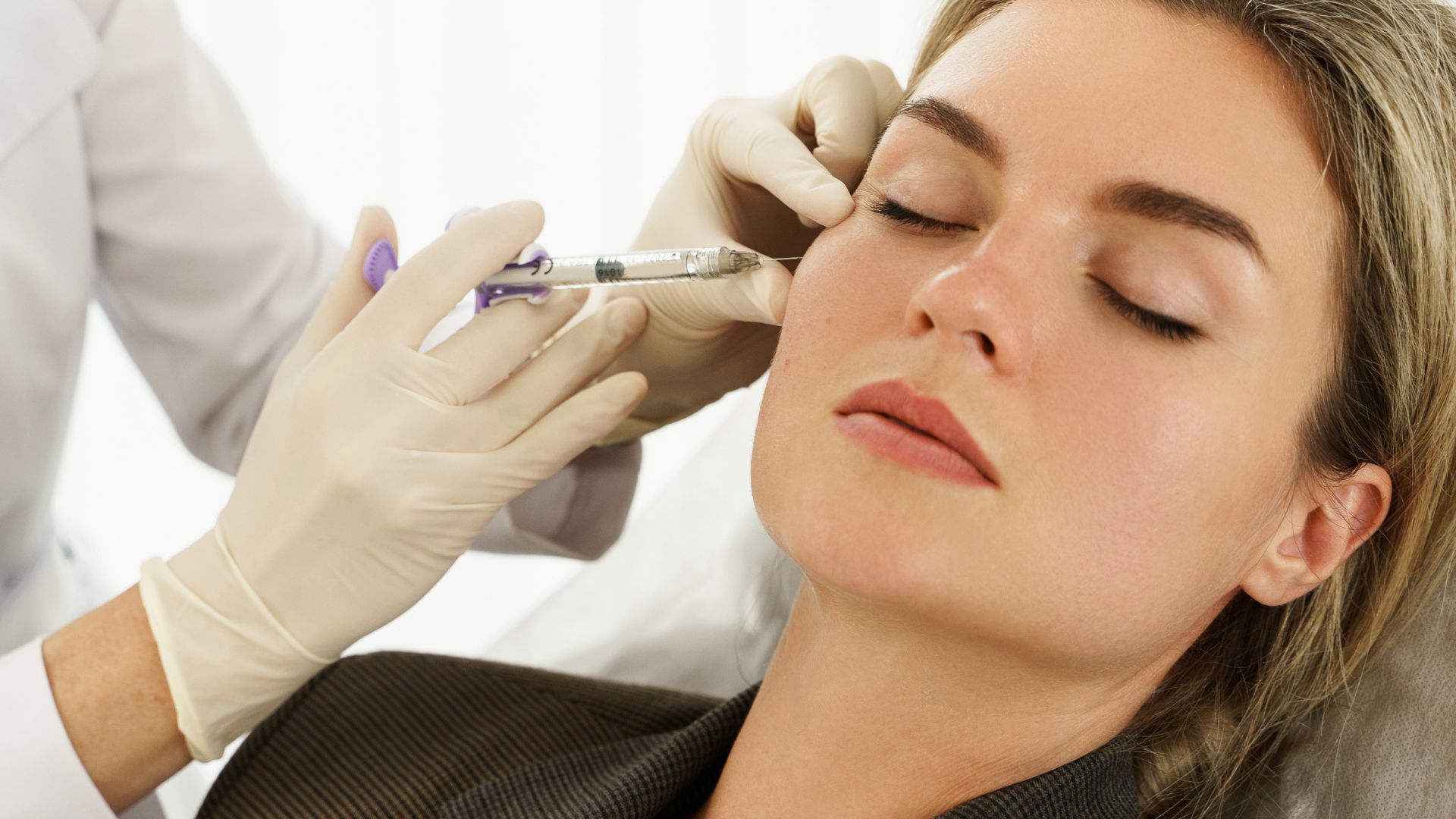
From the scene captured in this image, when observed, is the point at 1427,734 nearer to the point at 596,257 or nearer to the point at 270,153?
the point at 596,257

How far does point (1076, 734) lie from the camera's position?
126 centimetres

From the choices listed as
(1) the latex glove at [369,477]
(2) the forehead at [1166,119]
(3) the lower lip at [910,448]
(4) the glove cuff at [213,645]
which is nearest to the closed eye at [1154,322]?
(2) the forehead at [1166,119]

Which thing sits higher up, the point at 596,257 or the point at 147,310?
the point at 596,257

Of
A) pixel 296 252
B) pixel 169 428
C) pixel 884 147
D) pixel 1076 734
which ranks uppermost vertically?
pixel 884 147

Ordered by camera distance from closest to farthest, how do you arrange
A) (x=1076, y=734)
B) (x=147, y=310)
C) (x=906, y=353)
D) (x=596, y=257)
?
(x=906, y=353) < (x=1076, y=734) < (x=596, y=257) < (x=147, y=310)

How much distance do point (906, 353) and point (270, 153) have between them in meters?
2.07

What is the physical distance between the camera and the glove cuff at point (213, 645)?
134 cm

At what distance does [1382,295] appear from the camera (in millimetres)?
1172

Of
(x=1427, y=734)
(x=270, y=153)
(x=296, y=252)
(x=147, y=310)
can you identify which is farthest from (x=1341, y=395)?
(x=270, y=153)

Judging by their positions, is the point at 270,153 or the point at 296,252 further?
the point at 270,153

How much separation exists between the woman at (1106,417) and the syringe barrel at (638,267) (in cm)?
9

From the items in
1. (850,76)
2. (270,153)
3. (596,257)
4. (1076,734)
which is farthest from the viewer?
(270,153)

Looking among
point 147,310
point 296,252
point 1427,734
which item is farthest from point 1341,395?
point 147,310

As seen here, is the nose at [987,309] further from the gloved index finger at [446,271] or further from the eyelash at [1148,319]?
the gloved index finger at [446,271]
